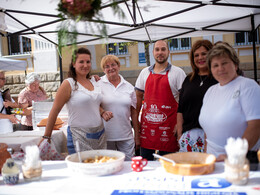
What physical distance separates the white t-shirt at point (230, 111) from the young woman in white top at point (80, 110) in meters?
0.98

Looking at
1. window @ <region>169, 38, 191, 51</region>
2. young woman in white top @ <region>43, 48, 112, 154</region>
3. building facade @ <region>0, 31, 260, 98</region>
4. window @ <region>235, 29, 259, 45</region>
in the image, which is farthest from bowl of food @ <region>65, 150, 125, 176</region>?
window @ <region>235, 29, 259, 45</region>


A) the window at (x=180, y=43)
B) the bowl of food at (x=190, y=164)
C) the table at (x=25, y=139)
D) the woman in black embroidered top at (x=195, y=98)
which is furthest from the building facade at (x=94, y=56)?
the bowl of food at (x=190, y=164)

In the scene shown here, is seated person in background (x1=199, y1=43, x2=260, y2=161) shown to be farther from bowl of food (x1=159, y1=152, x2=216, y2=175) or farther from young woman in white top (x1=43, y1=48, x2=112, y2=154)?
young woman in white top (x1=43, y1=48, x2=112, y2=154)

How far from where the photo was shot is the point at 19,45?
11539 mm

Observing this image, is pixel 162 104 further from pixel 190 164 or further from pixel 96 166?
pixel 96 166

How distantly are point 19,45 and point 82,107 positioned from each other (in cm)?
1031

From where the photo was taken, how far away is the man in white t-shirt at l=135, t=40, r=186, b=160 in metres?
2.96

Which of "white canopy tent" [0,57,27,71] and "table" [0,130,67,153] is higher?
"white canopy tent" [0,57,27,71]

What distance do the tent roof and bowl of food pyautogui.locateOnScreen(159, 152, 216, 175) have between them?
2.21 metres

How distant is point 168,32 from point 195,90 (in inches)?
118

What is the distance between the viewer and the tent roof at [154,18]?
3840 millimetres

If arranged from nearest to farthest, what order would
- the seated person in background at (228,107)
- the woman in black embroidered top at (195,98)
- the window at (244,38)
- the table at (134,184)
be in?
the table at (134,184)
the seated person in background at (228,107)
the woman in black embroidered top at (195,98)
the window at (244,38)

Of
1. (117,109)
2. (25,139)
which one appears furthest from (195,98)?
(25,139)

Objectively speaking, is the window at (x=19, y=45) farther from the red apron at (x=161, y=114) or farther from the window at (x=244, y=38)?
the red apron at (x=161, y=114)
